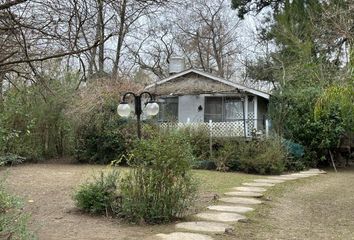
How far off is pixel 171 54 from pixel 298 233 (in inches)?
1042

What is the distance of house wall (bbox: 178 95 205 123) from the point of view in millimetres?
20328

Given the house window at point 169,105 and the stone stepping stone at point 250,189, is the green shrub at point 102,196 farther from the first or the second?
the house window at point 169,105

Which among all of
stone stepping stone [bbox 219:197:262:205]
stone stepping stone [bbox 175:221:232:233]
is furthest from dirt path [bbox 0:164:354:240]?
stone stepping stone [bbox 219:197:262:205]

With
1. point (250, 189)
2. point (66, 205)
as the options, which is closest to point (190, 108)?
point (250, 189)

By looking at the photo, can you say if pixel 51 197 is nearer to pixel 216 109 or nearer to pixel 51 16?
pixel 51 16

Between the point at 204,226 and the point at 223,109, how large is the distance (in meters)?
14.0

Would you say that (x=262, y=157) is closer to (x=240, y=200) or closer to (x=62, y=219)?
(x=240, y=200)

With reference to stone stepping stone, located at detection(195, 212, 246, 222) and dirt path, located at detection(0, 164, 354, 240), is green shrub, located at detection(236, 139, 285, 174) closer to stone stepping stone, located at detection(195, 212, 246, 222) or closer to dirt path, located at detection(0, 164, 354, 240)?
dirt path, located at detection(0, 164, 354, 240)

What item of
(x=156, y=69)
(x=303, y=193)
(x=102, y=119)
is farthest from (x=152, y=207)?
(x=156, y=69)

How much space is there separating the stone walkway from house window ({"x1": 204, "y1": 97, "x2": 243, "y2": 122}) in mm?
8883

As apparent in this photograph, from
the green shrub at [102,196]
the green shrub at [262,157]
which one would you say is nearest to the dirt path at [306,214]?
the green shrub at [102,196]

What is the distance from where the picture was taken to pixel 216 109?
20.3 metres

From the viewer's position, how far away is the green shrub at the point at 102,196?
7.07 metres

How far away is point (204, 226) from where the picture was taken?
20.7 ft
